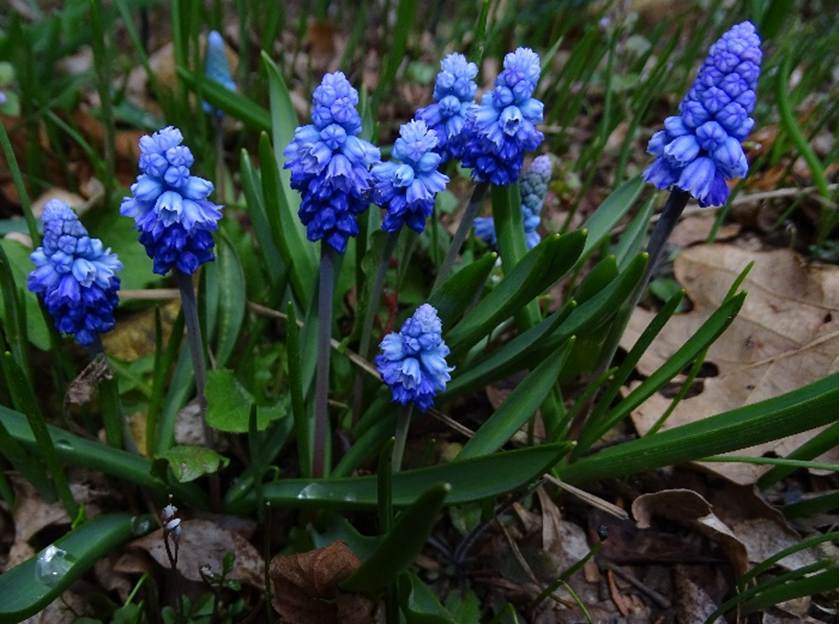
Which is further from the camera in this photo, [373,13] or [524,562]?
[373,13]

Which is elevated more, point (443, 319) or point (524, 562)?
point (443, 319)

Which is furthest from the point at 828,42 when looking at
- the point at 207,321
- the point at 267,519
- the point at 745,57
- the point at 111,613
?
the point at 111,613

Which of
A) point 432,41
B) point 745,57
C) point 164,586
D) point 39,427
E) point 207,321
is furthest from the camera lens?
point 432,41

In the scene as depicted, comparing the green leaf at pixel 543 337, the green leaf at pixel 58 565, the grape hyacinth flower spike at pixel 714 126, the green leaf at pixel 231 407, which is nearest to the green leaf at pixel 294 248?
the green leaf at pixel 231 407

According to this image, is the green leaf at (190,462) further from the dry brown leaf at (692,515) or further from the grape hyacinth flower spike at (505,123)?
the dry brown leaf at (692,515)

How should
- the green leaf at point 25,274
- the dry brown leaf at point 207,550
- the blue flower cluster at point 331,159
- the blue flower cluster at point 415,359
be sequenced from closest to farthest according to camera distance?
the blue flower cluster at point 331,159, the blue flower cluster at point 415,359, the dry brown leaf at point 207,550, the green leaf at point 25,274

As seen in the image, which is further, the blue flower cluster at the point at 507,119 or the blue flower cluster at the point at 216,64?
the blue flower cluster at the point at 216,64

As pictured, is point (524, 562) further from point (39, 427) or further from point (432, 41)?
point (432, 41)
